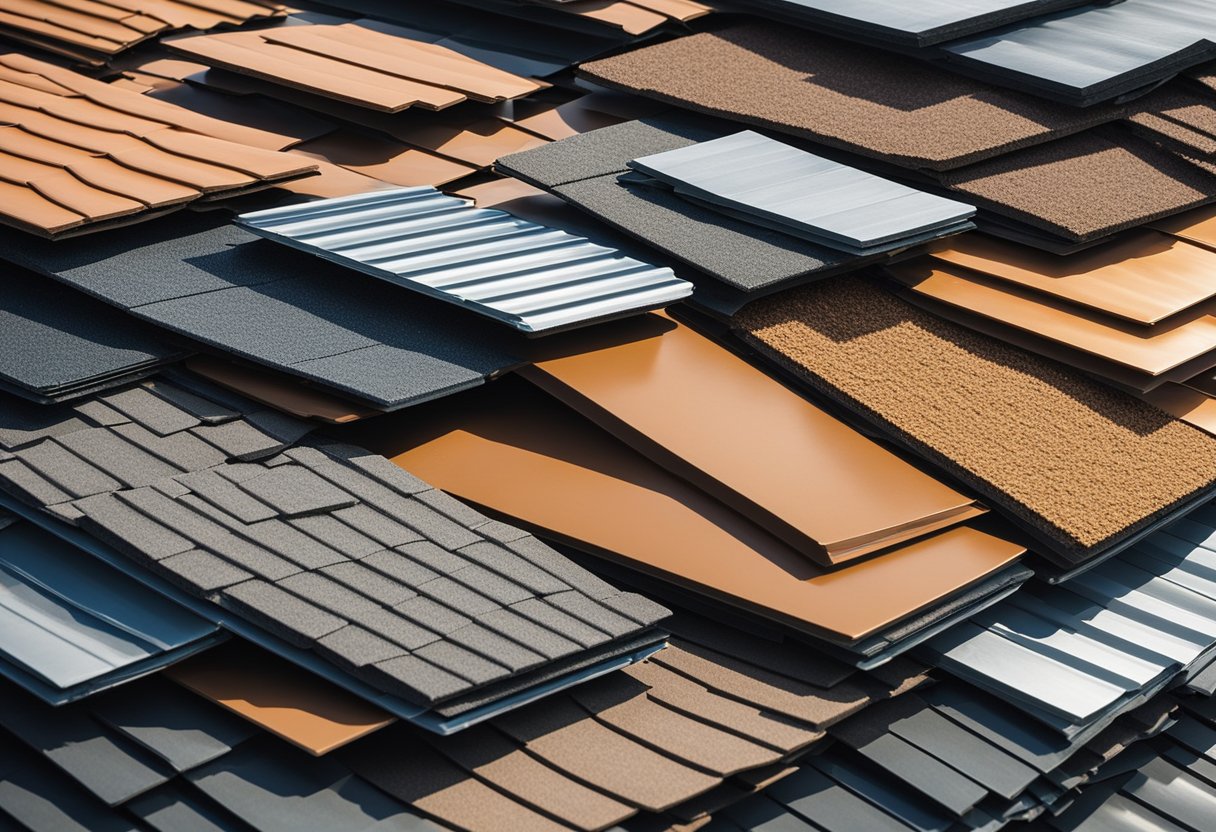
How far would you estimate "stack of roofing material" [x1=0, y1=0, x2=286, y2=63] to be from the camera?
8.46 metres

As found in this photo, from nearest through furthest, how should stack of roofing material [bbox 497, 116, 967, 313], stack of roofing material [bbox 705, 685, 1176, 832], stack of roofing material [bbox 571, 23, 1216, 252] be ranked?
stack of roofing material [bbox 705, 685, 1176, 832] → stack of roofing material [bbox 497, 116, 967, 313] → stack of roofing material [bbox 571, 23, 1216, 252]

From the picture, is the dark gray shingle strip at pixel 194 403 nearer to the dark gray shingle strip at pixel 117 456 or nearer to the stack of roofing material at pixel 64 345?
the stack of roofing material at pixel 64 345

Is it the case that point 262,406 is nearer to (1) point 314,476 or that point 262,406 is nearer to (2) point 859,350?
(1) point 314,476

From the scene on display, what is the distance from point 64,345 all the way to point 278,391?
926 millimetres

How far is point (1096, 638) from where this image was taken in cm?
531

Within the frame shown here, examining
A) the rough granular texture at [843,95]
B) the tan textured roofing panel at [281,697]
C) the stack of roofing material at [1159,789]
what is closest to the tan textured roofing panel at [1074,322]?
the rough granular texture at [843,95]

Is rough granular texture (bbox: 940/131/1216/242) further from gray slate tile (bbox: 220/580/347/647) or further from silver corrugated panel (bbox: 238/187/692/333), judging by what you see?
gray slate tile (bbox: 220/580/347/647)

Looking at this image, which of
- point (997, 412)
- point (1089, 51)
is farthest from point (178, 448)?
point (1089, 51)

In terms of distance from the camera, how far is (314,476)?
5070 mm

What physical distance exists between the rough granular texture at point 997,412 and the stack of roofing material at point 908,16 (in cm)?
182

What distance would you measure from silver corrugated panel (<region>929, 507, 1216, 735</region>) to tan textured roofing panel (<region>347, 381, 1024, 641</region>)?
0.29 metres

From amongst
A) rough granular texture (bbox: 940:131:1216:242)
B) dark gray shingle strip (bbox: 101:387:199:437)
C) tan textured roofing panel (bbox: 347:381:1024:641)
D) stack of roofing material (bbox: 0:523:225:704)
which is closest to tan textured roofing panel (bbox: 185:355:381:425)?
dark gray shingle strip (bbox: 101:387:199:437)

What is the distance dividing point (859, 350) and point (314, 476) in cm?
247

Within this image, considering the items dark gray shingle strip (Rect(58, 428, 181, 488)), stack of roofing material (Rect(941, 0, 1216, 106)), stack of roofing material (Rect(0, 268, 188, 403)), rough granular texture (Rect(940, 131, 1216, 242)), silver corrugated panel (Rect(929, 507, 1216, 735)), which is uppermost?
stack of roofing material (Rect(941, 0, 1216, 106))
